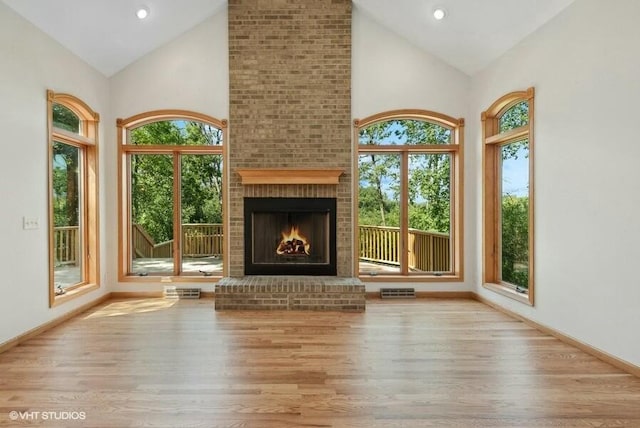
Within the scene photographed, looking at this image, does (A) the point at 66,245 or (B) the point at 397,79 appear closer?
(A) the point at 66,245

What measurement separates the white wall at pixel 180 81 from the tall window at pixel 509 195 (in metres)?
3.75

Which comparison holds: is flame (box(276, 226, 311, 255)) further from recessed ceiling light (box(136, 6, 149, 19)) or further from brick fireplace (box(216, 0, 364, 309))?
recessed ceiling light (box(136, 6, 149, 19))

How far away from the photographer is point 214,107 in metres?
5.55

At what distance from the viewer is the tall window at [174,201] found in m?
5.70

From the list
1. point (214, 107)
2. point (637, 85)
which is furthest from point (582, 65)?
point (214, 107)

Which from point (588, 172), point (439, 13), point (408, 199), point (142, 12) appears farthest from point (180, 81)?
point (588, 172)

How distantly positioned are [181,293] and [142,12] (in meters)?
3.66

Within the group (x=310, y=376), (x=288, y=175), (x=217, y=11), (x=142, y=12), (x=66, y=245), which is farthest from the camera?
(x=217, y=11)

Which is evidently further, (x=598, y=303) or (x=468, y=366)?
(x=598, y=303)

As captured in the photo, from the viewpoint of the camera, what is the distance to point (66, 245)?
15.9 ft

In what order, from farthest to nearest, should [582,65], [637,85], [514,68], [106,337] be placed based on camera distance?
1. [514,68]
2. [106,337]
3. [582,65]
4. [637,85]

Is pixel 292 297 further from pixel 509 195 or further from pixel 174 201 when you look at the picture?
pixel 509 195

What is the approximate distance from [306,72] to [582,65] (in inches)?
132

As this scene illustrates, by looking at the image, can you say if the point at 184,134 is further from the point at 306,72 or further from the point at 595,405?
the point at 595,405
